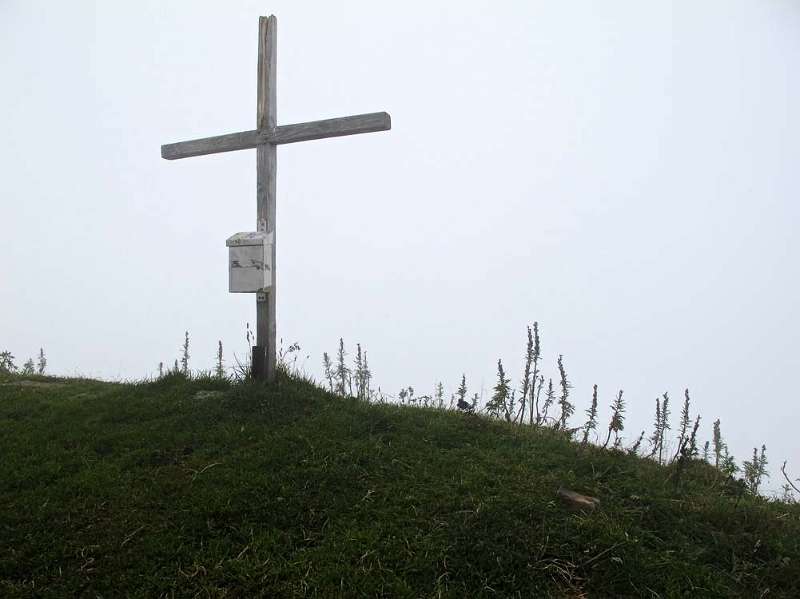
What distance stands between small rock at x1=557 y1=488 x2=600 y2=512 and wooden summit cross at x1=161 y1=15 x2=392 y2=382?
3.82m

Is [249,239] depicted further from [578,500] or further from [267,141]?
[578,500]

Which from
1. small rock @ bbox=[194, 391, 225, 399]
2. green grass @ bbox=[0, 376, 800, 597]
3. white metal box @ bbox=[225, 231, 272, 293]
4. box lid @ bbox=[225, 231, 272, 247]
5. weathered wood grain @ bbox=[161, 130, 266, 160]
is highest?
weathered wood grain @ bbox=[161, 130, 266, 160]

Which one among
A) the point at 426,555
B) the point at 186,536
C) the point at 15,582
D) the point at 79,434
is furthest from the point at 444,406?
the point at 15,582

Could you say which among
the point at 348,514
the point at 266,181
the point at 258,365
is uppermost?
the point at 266,181

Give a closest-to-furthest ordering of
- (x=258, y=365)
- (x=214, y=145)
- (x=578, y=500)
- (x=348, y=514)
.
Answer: (x=348, y=514)
(x=578, y=500)
(x=258, y=365)
(x=214, y=145)

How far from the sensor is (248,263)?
6.02 metres

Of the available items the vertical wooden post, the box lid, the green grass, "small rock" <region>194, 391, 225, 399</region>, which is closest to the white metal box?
the box lid

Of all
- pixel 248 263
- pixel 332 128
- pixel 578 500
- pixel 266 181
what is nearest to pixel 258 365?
pixel 248 263

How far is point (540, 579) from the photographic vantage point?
131 inches

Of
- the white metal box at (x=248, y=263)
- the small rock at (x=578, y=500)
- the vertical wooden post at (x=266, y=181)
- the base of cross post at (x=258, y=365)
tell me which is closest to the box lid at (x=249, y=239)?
the white metal box at (x=248, y=263)

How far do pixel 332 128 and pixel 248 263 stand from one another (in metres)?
2.08

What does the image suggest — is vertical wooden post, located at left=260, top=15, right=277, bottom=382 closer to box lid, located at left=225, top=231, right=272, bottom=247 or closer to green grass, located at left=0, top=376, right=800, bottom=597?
box lid, located at left=225, top=231, right=272, bottom=247

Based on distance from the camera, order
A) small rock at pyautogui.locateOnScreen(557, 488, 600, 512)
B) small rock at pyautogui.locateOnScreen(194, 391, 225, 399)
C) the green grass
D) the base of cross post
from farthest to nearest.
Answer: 1. the base of cross post
2. small rock at pyautogui.locateOnScreen(194, 391, 225, 399)
3. small rock at pyautogui.locateOnScreen(557, 488, 600, 512)
4. the green grass

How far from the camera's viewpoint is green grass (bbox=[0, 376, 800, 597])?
3.32 meters
